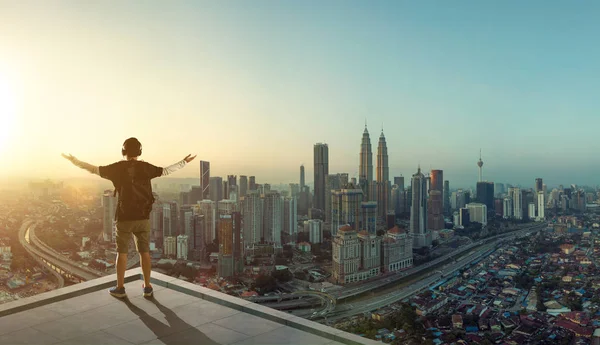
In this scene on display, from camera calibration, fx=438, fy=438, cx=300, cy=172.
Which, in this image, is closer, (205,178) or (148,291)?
(148,291)

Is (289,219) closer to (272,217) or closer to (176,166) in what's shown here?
(272,217)

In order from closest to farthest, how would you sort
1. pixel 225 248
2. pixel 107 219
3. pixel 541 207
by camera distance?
pixel 225 248, pixel 107 219, pixel 541 207

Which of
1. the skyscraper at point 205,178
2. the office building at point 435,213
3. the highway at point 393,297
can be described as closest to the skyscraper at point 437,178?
the office building at point 435,213

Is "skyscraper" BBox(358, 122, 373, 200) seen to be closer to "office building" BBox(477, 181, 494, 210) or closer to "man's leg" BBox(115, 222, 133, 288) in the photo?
"office building" BBox(477, 181, 494, 210)

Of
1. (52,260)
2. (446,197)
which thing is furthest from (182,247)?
(446,197)

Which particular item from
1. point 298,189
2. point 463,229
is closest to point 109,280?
point 463,229

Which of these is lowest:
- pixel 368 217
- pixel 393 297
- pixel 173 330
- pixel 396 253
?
pixel 393 297

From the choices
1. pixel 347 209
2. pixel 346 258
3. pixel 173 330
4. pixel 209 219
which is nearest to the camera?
pixel 173 330

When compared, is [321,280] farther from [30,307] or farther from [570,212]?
[570,212]
